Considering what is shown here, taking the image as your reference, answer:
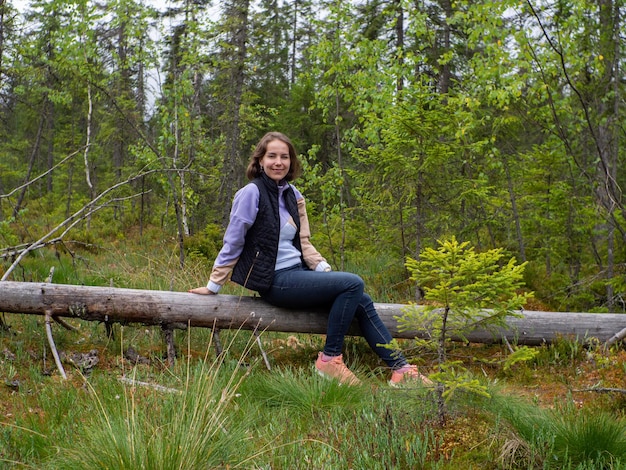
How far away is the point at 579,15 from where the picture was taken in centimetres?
680

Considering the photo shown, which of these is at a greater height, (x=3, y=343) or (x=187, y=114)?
(x=187, y=114)

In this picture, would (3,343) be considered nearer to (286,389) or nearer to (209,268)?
(286,389)

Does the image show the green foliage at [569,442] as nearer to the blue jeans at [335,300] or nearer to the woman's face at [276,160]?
the blue jeans at [335,300]

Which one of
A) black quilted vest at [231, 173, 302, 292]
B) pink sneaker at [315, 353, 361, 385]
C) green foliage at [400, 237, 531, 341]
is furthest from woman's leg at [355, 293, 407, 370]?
green foliage at [400, 237, 531, 341]

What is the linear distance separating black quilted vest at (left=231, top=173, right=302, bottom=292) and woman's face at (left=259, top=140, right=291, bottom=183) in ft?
0.49

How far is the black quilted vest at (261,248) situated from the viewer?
4621mm

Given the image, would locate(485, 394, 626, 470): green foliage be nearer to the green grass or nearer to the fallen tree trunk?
the green grass

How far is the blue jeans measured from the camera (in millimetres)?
4559

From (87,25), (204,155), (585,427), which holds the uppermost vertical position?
(87,25)

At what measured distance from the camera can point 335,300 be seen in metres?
4.63

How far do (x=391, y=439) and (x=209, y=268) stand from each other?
7429 mm

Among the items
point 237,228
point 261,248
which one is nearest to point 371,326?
point 261,248

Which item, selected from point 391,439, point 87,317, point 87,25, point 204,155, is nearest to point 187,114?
point 204,155

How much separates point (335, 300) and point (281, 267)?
0.53m
